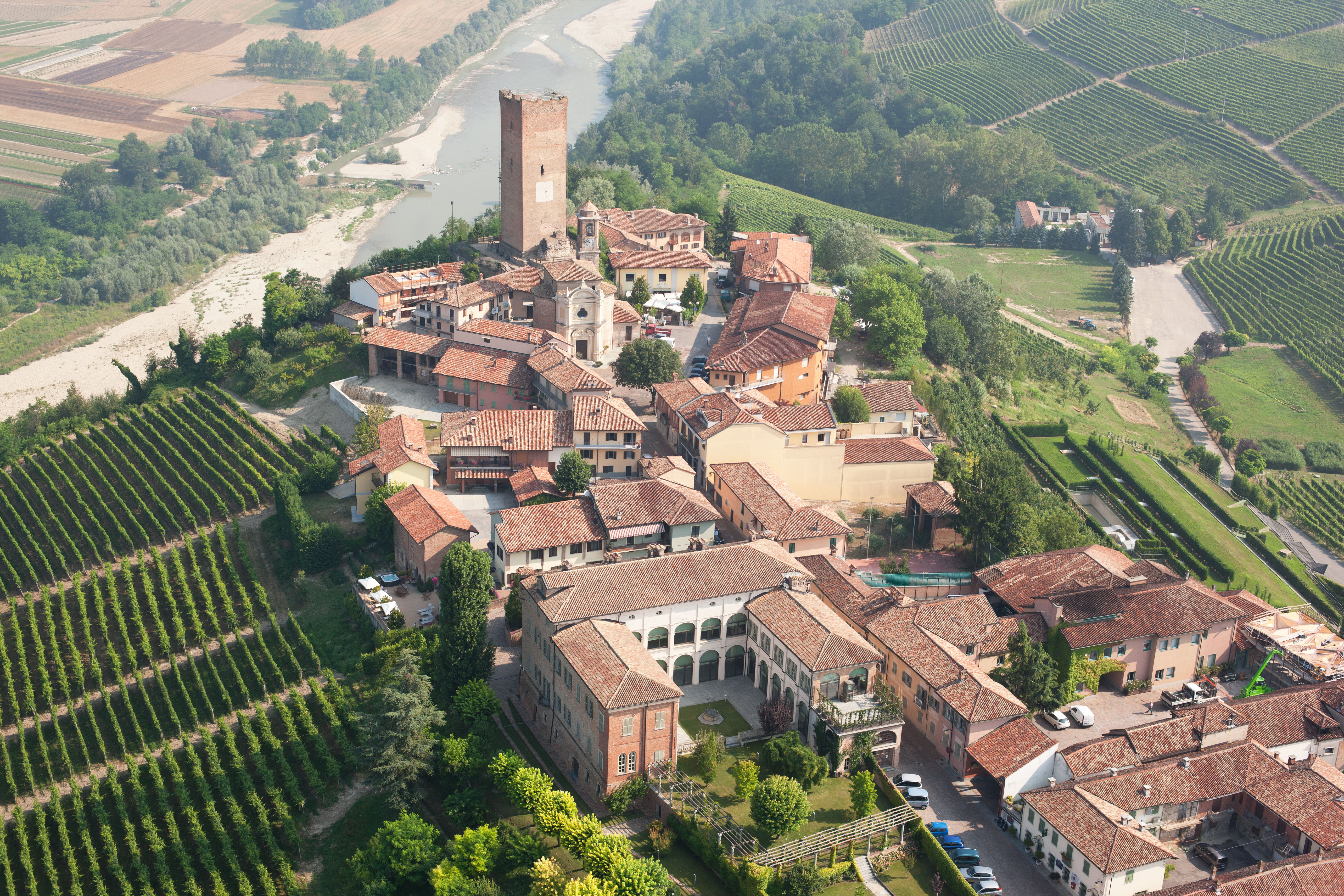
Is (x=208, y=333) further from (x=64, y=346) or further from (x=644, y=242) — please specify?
(x=644, y=242)

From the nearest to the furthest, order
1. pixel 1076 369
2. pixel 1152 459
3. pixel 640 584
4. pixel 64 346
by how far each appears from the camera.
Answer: pixel 640 584
pixel 1152 459
pixel 1076 369
pixel 64 346

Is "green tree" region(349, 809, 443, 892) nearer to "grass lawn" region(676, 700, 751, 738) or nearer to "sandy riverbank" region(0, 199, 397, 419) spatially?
"grass lawn" region(676, 700, 751, 738)

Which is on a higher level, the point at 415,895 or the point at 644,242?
the point at 644,242

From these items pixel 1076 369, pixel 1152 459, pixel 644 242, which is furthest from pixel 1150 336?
pixel 644 242

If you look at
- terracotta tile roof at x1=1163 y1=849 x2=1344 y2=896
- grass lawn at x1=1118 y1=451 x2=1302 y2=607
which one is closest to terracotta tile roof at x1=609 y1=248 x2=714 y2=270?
grass lawn at x1=1118 y1=451 x2=1302 y2=607

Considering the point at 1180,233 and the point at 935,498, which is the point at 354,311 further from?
the point at 1180,233
